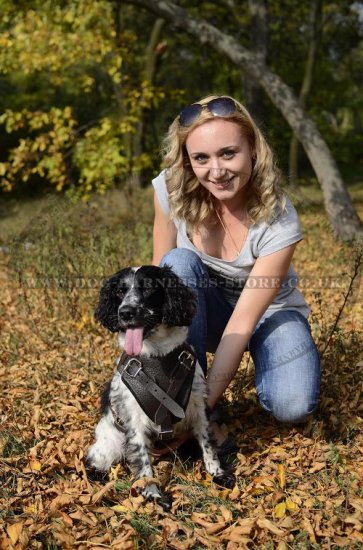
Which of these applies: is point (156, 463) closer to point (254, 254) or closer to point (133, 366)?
point (133, 366)

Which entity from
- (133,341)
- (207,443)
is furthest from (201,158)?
(207,443)

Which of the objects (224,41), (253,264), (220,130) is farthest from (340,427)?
(224,41)

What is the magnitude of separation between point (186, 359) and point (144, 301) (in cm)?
37

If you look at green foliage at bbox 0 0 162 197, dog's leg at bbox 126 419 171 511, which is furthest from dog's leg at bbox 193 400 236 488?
green foliage at bbox 0 0 162 197

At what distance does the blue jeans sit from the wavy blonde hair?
274mm

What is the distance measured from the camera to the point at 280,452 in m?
3.22

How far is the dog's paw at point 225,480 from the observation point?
9.73 feet

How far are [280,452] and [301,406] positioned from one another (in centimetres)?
31

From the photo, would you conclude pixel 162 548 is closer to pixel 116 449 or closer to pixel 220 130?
pixel 116 449

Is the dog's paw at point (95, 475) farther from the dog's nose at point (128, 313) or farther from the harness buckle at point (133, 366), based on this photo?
the dog's nose at point (128, 313)

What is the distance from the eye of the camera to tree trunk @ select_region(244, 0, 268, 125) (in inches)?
417

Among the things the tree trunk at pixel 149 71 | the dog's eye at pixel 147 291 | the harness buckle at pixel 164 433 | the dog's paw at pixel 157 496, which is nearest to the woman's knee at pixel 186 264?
the dog's eye at pixel 147 291

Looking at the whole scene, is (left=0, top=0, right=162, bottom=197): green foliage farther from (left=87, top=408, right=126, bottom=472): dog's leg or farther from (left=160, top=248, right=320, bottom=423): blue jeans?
(left=87, top=408, right=126, bottom=472): dog's leg

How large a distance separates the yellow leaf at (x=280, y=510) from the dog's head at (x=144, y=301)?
0.97 metres
